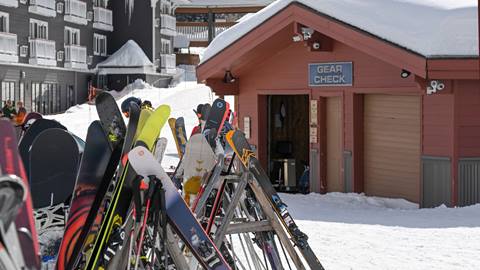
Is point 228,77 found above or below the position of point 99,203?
above

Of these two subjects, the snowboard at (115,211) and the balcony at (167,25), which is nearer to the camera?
the snowboard at (115,211)

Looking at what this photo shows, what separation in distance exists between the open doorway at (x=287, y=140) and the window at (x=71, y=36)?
970 inches

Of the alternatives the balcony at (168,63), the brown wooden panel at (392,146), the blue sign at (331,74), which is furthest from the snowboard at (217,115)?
the balcony at (168,63)

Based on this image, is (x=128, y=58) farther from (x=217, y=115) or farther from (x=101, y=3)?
(x=217, y=115)

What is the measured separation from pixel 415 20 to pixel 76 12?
2965cm

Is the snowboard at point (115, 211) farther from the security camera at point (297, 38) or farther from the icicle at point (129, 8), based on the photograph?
the icicle at point (129, 8)

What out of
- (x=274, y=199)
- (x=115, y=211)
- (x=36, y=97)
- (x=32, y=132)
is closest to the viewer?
(x=115, y=211)

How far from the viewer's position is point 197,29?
5844cm

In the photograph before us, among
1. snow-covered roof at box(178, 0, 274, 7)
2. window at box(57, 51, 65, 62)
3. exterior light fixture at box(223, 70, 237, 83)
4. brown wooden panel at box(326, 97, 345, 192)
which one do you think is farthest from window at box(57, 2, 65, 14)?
brown wooden panel at box(326, 97, 345, 192)

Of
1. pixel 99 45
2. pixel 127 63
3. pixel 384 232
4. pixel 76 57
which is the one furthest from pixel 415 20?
pixel 99 45

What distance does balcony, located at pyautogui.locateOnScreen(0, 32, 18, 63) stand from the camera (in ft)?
111

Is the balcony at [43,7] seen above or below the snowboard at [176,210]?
above

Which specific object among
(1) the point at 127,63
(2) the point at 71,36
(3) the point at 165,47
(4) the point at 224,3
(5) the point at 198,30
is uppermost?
(4) the point at 224,3

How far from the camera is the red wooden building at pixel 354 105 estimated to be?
1269cm
